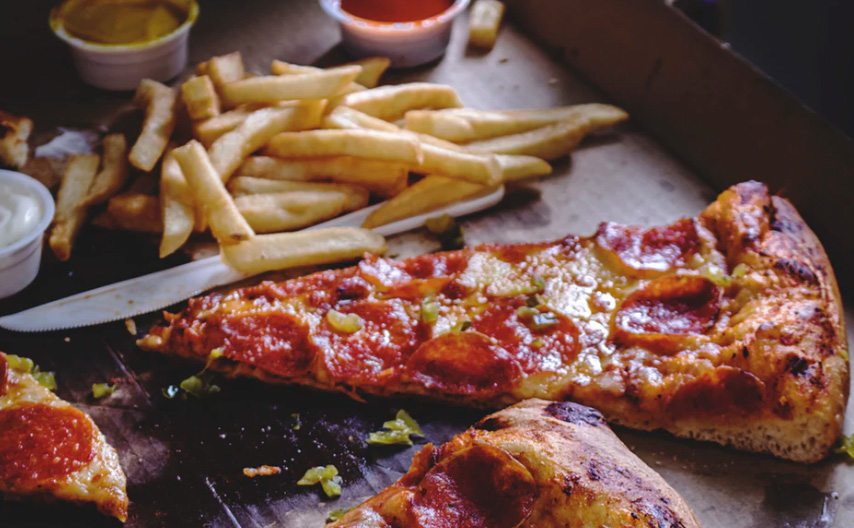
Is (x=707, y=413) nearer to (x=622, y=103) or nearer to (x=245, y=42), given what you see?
(x=622, y=103)

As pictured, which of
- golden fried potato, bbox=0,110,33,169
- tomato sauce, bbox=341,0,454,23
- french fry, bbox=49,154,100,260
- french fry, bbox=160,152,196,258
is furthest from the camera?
tomato sauce, bbox=341,0,454,23

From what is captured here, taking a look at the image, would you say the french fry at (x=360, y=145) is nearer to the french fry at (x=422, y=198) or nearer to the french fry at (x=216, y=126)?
the french fry at (x=422, y=198)

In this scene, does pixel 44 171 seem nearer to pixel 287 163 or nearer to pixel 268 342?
pixel 287 163

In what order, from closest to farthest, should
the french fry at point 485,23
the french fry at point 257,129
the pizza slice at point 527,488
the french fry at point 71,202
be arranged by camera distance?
1. the pizza slice at point 527,488
2. the french fry at point 71,202
3. the french fry at point 257,129
4. the french fry at point 485,23

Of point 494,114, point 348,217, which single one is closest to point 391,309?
point 348,217

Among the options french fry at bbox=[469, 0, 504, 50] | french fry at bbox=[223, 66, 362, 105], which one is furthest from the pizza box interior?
french fry at bbox=[223, 66, 362, 105]

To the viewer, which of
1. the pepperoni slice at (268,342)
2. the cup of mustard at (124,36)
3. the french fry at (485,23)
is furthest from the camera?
the french fry at (485,23)

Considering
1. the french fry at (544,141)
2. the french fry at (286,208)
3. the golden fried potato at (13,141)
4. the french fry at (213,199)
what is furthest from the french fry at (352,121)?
the golden fried potato at (13,141)

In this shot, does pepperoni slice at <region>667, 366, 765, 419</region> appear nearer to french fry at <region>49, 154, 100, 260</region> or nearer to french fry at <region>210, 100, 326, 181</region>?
french fry at <region>210, 100, 326, 181</region>
